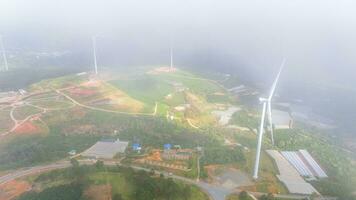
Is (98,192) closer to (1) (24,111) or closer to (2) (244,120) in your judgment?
(1) (24,111)

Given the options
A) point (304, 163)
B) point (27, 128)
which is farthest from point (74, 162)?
point (304, 163)

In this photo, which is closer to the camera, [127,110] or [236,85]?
[127,110]

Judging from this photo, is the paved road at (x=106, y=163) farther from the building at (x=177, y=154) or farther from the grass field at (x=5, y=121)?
the grass field at (x=5, y=121)

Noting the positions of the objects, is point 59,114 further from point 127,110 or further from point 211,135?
point 211,135

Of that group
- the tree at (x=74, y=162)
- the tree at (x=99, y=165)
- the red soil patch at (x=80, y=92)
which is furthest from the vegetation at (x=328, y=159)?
the red soil patch at (x=80, y=92)

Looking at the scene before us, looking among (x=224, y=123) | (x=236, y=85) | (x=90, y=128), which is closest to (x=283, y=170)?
(x=224, y=123)

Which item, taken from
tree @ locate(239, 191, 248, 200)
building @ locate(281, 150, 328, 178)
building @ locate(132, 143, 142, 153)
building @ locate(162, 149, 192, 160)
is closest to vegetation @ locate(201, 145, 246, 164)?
building @ locate(162, 149, 192, 160)
